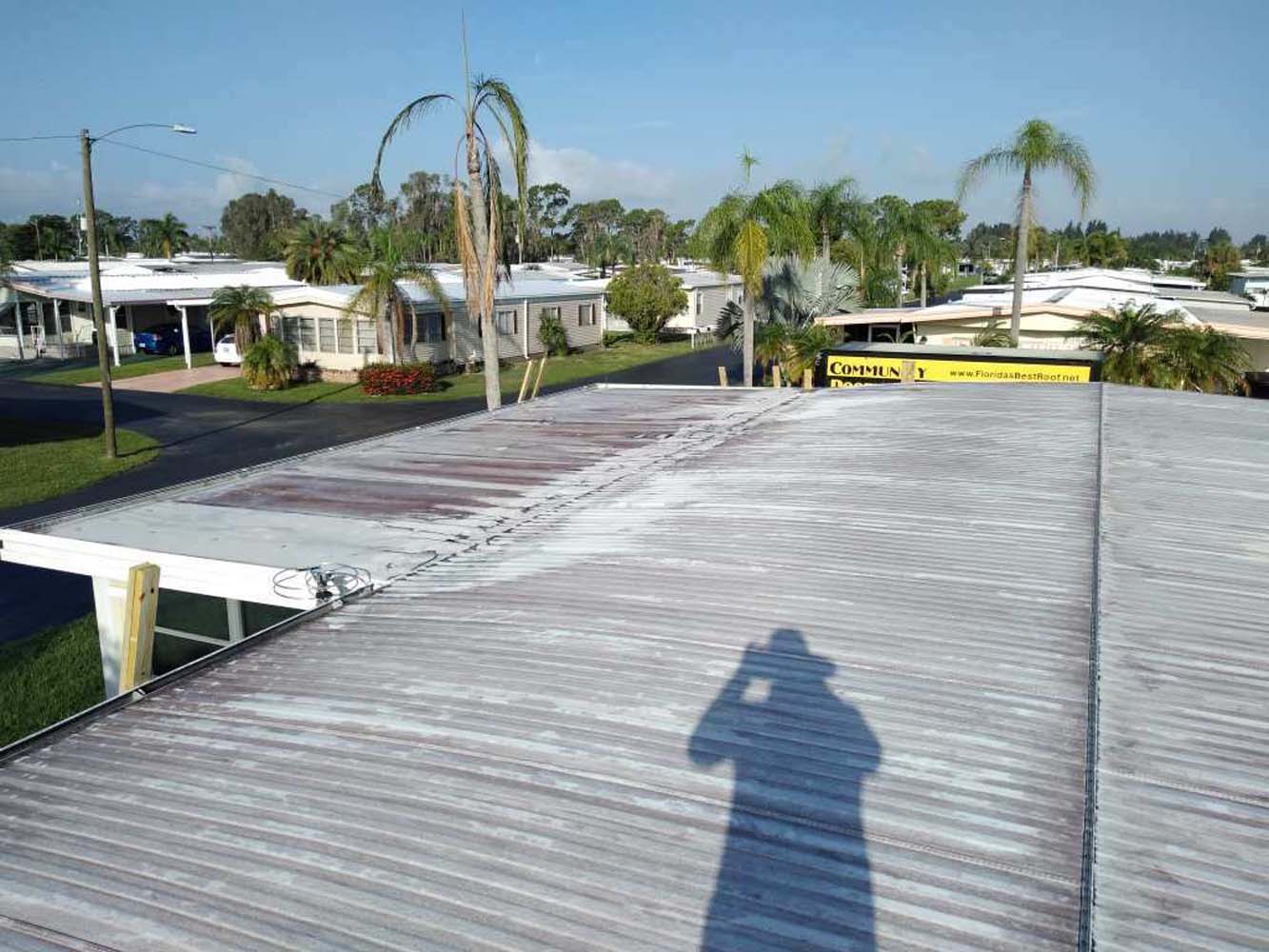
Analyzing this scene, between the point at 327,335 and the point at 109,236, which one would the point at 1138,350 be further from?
the point at 109,236

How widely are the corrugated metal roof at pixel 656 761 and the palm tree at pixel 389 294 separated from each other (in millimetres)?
24565

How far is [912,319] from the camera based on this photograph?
2602 centimetres

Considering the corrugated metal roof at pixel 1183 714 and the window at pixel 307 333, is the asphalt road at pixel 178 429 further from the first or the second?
the corrugated metal roof at pixel 1183 714

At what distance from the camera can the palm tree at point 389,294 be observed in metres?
29.8

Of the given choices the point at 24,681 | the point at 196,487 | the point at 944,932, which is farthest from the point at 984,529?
the point at 24,681

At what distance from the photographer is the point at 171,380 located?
107ft

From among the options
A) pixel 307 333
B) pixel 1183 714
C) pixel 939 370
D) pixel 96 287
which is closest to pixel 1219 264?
pixel 939 370

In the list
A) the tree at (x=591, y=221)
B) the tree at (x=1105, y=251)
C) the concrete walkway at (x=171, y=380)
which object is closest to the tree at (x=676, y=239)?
the tree at (x=591, y=221)

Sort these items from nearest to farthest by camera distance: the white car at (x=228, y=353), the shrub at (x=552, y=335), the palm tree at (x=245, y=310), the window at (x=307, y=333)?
the palm tree at (x=245, y=310), the window at (x=307, y=333), the white car at (x=228, y=353), the shrub at (x=552, y=335)

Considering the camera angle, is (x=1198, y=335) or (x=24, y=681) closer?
(x=24, y=681)

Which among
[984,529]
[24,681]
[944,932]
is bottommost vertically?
[24,681]

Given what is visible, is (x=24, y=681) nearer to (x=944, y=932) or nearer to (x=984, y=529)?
(x=984, y=529)

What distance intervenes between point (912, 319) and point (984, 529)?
20584 mm

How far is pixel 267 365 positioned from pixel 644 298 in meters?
18.4
